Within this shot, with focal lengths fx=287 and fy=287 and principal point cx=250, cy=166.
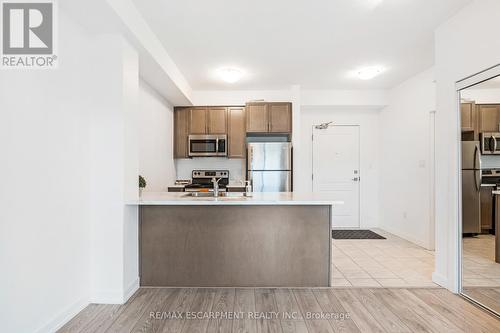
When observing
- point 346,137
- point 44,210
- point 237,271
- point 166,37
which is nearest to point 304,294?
point 237,271

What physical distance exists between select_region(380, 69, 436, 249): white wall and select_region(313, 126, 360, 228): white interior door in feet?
1.65

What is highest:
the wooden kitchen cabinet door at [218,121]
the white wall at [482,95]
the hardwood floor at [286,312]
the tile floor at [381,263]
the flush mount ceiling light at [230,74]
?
the flush mount ceiling light at [230,74]

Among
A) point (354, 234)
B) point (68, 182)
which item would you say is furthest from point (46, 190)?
point (354, 234)

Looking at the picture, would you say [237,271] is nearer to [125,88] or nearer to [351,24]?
[125,88]

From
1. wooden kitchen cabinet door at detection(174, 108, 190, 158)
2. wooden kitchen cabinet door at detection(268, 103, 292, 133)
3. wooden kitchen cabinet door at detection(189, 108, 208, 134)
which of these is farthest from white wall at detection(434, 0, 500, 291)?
wooden kitchen cabinet door at detection(174, 108, 190, 158)

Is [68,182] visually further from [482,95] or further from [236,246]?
[482,95]

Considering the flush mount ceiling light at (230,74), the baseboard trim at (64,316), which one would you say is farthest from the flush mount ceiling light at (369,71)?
the baseboard trim at (64,316)

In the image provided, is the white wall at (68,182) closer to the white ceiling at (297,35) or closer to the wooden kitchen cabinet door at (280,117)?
the white ceiling at (297,35)

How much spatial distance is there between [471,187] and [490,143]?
1.36 feet

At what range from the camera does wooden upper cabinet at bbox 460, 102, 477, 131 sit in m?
2.55

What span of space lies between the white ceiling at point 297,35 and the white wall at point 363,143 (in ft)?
3.97

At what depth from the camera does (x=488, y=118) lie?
244 cm

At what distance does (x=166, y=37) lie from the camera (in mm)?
3139

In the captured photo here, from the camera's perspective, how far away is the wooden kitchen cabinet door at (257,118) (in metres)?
4.99
